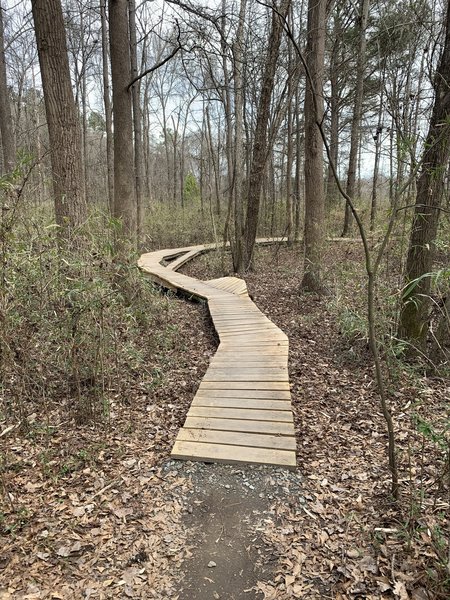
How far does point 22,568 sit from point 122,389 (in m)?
1.88

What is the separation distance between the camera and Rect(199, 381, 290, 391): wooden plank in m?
3.63

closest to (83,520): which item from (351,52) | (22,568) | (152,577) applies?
(22,568)

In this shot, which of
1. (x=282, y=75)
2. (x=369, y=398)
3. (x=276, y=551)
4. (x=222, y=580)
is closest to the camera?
(x=222, y=580)

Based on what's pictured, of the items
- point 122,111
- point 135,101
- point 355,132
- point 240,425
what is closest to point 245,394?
point 240,425

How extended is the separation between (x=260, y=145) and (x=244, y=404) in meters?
6.83

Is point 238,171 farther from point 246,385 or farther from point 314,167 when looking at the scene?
point 246,385

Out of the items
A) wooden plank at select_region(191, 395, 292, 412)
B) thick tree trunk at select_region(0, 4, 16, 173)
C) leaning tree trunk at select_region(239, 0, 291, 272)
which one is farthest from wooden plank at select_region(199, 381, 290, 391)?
thick tree trunk at select_region(0, 4, 16, 173)

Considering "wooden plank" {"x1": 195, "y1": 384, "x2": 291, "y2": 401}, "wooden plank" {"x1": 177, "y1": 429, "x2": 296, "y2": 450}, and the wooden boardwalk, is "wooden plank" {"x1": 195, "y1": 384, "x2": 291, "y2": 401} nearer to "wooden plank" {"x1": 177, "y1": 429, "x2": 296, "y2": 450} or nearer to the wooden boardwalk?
the wooden boardwalk

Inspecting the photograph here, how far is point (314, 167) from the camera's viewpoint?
6840 millimetres

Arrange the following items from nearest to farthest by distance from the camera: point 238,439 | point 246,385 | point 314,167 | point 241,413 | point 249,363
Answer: point 238,439, point 241,413, point 246,385, point 249,363, point 314,167

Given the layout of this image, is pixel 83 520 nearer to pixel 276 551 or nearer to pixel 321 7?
pixel 276 551

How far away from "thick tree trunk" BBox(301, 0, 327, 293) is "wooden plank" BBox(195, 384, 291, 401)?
4.01m

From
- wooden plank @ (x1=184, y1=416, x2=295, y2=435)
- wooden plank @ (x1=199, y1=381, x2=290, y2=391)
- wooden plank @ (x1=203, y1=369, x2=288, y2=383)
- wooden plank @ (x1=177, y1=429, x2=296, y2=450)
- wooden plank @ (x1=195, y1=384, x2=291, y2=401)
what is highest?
wooden plank @ (x1=203, y1=369, x2=288, y2=383)

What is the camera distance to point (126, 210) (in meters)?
6.46
